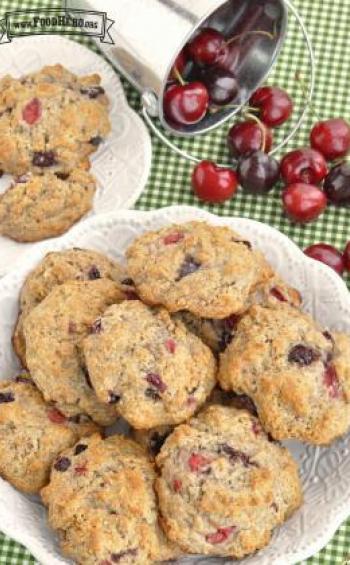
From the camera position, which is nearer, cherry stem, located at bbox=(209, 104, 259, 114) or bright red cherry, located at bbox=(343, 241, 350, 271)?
bright red cherry, located at bbox=(343, 241, 350, 271)

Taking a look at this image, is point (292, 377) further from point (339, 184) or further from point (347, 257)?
point (339, 184)

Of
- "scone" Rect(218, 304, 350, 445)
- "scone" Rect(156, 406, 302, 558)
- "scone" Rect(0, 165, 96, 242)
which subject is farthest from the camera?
"scone" Rect(0, 165, 96, 242)

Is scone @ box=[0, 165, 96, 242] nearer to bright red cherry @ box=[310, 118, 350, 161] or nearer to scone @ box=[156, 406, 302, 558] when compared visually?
bright red cherry @ box=[310, 118, 350, 161]

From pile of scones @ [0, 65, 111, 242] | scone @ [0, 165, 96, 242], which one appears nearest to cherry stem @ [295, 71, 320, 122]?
pile of scones @ [0, 65, 111, 242]

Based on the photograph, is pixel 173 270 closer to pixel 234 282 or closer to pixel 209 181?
pixel 234 282

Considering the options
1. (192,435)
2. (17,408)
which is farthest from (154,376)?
(17,408)

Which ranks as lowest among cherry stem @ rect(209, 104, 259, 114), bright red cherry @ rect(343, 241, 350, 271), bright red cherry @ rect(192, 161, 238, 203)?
bright red cherry @ rect(343, 241, 350, 271)

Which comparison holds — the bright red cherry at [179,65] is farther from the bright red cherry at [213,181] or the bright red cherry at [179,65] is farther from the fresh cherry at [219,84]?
the bright red cherry at [213,181]
